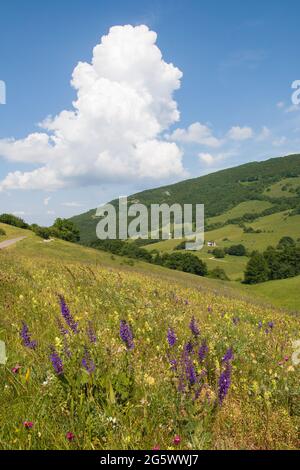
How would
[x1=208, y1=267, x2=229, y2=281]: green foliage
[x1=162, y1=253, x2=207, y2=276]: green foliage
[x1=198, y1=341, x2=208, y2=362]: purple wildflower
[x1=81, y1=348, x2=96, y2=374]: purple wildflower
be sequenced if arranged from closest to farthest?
[x1=81, y1=348, x2=96, y2=374]: purple wildflower, [x1=198, y1=341, x2=208, y2=362]: purple wildflower, [x1=162, y1=253, x2=207, y2=276]: green foliage, [x1=208, y1=267, x2=229, y2=281]: green foliage

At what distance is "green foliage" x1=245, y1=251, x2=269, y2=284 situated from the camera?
104500 millimetres

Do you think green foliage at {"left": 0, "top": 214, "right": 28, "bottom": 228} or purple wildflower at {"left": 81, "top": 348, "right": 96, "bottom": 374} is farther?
green foliage at {"left": 0, "top": 214, "right": 28, "bottom": 228}

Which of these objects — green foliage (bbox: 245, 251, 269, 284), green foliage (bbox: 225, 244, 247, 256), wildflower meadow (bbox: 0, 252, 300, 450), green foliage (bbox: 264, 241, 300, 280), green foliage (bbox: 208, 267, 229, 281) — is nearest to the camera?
wildflower meadow (bbox: 0, 252, 300, 450)

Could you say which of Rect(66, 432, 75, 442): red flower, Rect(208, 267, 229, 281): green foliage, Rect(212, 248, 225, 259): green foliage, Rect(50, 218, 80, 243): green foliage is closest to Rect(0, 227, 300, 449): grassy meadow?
Rect(66, 432, 75, 442): red flower

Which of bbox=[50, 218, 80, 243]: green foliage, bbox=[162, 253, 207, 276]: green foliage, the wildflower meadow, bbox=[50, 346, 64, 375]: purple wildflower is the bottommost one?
bbox=[162, 253, 207, 276]: green foliage

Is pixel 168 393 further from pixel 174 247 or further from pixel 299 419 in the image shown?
pixel 174 247

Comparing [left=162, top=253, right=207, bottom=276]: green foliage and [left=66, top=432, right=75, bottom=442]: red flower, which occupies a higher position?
[left=66, top=432, right=75, bottom=442]: red flower

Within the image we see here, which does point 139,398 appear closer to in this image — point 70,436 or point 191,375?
point 191,375

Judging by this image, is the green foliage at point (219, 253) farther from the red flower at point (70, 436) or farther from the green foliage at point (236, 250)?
the red flower at point (70, 436)

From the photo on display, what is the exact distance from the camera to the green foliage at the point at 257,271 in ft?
343

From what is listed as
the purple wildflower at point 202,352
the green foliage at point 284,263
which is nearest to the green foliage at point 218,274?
the green foliage at point 284,263

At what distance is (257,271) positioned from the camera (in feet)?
346

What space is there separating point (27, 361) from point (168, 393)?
1.86 m

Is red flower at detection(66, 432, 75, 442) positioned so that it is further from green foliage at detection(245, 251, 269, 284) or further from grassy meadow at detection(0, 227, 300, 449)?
green foliage at detection(245, 251, 269, 284)
